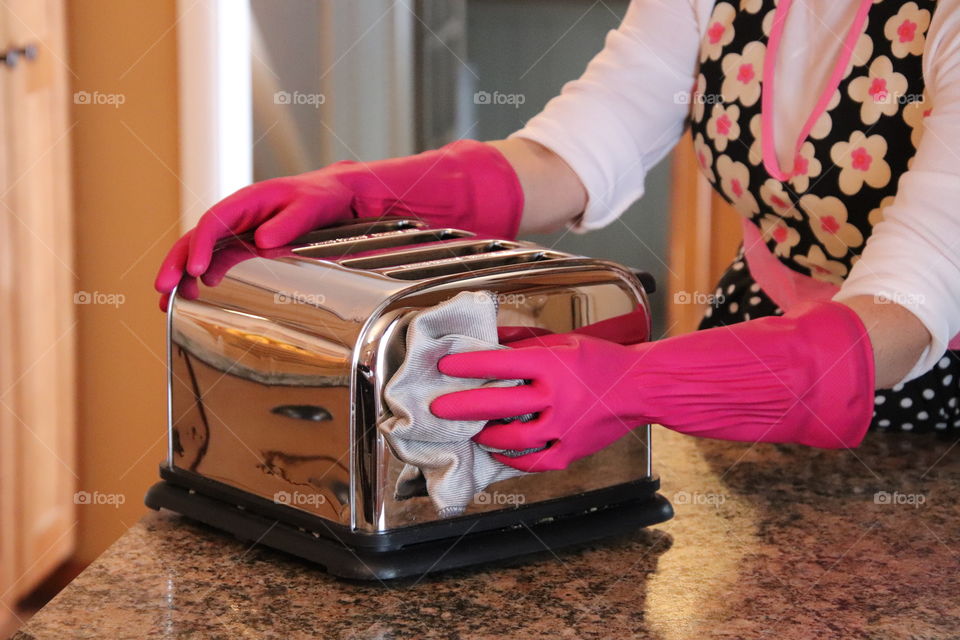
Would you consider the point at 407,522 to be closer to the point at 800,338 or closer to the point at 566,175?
the point at 800,338

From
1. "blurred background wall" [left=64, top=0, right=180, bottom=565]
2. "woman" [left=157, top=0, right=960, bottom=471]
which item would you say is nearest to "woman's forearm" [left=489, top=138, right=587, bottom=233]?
"woman" [left=157, top=0, right=960, bottom=471]

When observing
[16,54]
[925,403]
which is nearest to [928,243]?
[925,403]

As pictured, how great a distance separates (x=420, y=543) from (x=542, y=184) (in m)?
0.50

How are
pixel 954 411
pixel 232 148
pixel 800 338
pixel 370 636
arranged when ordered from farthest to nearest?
pixel 232 148, pixel 954 411, pixel 800 338, pixel 370 636

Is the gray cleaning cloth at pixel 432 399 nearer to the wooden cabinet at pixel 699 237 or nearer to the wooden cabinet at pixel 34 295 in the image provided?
the wooden cabinet at pixel 34 295

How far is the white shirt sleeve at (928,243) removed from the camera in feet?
2.55

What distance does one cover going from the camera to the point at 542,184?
1107 millimetres

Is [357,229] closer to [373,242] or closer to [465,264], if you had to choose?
[373,242]

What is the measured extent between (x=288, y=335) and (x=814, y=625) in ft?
1.24

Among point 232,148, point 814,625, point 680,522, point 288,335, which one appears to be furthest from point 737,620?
point 232,148

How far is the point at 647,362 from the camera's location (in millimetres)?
726

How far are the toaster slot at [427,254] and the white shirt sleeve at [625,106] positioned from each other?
12.3 inches

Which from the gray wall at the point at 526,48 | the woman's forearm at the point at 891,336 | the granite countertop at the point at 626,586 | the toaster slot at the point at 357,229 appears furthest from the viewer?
the gray wall at the point at 526,48

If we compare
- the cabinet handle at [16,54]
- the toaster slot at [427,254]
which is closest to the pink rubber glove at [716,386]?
the toaster slot at [427,254]
